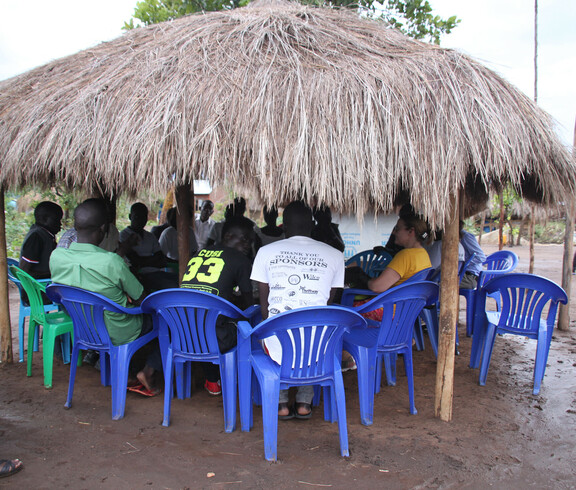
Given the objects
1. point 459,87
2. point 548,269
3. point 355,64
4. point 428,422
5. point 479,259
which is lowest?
point 548,269

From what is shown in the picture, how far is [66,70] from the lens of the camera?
14.3 feet

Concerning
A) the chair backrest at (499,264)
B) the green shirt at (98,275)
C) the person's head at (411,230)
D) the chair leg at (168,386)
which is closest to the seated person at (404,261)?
the person's head at (411,230)

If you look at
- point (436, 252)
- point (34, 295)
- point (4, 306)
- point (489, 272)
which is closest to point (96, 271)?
point (34, 295)

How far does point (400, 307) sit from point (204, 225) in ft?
16.6

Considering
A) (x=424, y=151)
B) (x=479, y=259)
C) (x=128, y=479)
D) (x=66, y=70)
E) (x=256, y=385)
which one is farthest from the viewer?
(x=479, y=259)

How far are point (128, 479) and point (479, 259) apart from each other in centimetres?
459

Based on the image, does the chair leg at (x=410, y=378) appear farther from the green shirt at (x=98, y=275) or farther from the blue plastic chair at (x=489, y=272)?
the green shirt at (x=98, y=275)

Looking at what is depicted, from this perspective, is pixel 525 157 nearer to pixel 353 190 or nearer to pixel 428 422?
pixel 353 190

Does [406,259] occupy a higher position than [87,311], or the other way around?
[406,259]

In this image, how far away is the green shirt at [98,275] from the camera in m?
3.41

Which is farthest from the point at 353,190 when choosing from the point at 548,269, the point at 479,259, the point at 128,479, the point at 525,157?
the point at 548,269

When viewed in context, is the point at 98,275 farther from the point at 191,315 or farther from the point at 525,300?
the point at 525,300

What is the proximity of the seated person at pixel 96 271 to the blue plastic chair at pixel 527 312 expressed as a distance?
10.6 feet

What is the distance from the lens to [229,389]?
3.17m
